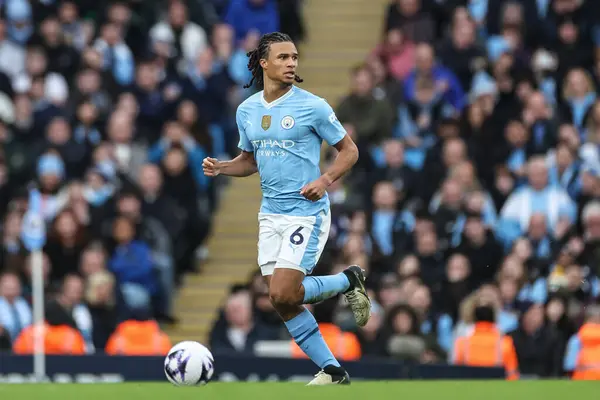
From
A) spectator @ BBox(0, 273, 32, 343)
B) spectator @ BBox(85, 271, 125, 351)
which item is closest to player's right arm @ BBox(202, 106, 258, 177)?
spectator @ BBox(85, 271, 125, 351)

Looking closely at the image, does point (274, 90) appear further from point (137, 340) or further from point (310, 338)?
point (137, 340)

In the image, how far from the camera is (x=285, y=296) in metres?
11.4

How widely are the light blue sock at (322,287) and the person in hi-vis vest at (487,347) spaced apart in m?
4.07

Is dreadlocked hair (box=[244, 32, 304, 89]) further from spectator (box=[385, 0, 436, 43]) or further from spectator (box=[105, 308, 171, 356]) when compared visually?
spectator (box=[385, 0, 436, 43])

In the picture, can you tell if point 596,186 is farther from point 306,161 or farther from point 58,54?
point 58,54

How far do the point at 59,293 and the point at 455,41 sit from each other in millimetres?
5659

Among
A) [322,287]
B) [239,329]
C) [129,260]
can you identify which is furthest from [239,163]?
[129,260]

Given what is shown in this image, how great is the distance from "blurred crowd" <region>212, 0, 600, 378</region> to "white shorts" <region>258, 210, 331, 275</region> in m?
4.28

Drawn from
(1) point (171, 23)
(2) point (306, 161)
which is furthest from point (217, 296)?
(2) point (306, 161)

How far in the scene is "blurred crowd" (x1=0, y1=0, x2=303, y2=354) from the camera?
693 inches

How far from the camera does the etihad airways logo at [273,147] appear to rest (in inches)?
454

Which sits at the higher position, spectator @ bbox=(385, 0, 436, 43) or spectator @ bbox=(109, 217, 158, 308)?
spectator @ bbox=(385, 0, 436, 43)

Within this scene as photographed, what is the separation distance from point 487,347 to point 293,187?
15.3 feet

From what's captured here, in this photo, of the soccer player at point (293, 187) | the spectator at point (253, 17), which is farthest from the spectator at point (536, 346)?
the spectator at point (253, 17)
